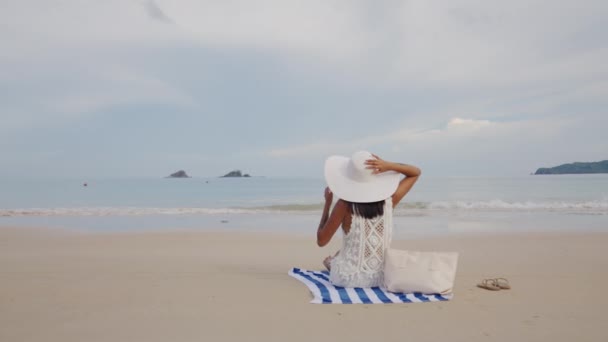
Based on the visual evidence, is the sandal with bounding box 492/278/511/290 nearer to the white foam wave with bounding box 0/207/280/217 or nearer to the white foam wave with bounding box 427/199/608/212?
the white foam wave with bounding box 427/199/608/212

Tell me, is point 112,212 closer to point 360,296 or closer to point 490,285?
point 360,296

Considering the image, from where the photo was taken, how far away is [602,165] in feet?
226

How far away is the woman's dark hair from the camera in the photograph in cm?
452

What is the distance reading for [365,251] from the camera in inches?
183

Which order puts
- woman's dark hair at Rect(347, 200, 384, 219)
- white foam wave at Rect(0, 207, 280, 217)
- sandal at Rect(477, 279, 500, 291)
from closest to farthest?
woman's dark hair at Rect(347, 200, 384, 219) → sandal at Rect(477, 279, 500, 291) → white foam wave at Rect(0, 207, 280, 217)

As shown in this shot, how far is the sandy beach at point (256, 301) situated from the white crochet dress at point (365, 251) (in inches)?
18.7

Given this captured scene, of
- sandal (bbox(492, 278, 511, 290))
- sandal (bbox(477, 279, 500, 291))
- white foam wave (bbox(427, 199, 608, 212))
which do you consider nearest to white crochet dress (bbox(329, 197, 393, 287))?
sandal (bbox(477, 279, 500, 291))

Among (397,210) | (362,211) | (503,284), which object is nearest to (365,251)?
(362,211)

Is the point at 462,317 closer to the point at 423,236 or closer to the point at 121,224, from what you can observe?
the point at 423,236

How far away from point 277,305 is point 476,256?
13.5ft

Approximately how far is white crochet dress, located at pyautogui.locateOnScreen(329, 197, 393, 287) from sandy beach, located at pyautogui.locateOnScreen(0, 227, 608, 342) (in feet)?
1.56

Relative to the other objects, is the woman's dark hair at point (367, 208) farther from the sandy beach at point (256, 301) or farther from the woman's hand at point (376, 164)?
the sandy beach at point (256, 301)

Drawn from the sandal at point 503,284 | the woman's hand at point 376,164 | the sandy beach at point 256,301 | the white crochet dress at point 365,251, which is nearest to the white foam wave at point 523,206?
the sandy beach at point 256,301

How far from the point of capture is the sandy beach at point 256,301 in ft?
11.6
